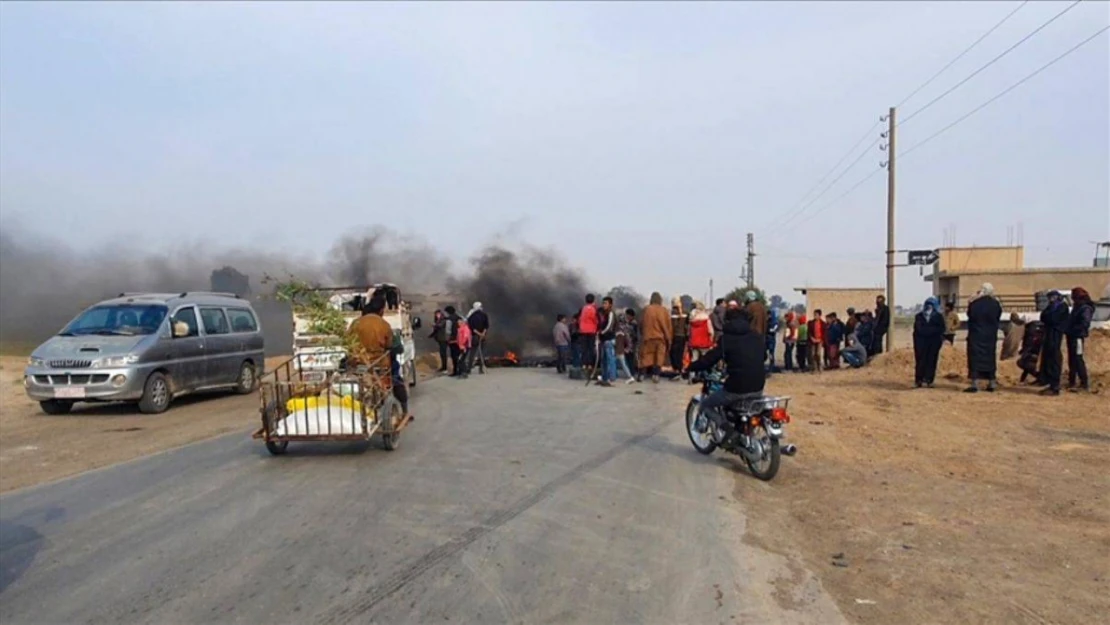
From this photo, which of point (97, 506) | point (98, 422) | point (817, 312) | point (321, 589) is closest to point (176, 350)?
point (98, 422)

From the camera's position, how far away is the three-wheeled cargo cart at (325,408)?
8820mm

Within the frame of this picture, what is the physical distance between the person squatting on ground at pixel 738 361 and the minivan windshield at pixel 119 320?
10.0 meters

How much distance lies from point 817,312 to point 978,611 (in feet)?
55.3

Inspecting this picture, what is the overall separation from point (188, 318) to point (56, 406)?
250 cm

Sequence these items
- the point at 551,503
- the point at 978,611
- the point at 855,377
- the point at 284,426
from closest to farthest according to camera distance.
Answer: the point at 978,611
the point at 551,503
the point at 284,426
the point at 855,377

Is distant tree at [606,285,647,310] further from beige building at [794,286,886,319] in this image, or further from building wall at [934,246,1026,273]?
building wall at [934,246,1026,273]

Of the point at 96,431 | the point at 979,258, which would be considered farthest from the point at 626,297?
the point at 979,258

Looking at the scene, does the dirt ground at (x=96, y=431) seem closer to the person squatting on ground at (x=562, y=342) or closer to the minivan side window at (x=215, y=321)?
the minivan side window at (x=215, y=321)

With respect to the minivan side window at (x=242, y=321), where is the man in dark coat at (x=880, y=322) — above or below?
below

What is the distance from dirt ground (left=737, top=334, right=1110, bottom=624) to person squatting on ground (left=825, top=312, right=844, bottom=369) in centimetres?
829

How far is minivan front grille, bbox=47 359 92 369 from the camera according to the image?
1313 centimetres

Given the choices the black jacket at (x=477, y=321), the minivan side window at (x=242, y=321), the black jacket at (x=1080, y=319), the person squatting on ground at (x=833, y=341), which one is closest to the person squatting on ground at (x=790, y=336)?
the person squatting on ground at (x=833, y=341)

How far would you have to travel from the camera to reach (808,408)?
42.7ft

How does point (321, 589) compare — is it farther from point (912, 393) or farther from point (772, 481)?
point (912, 393)
